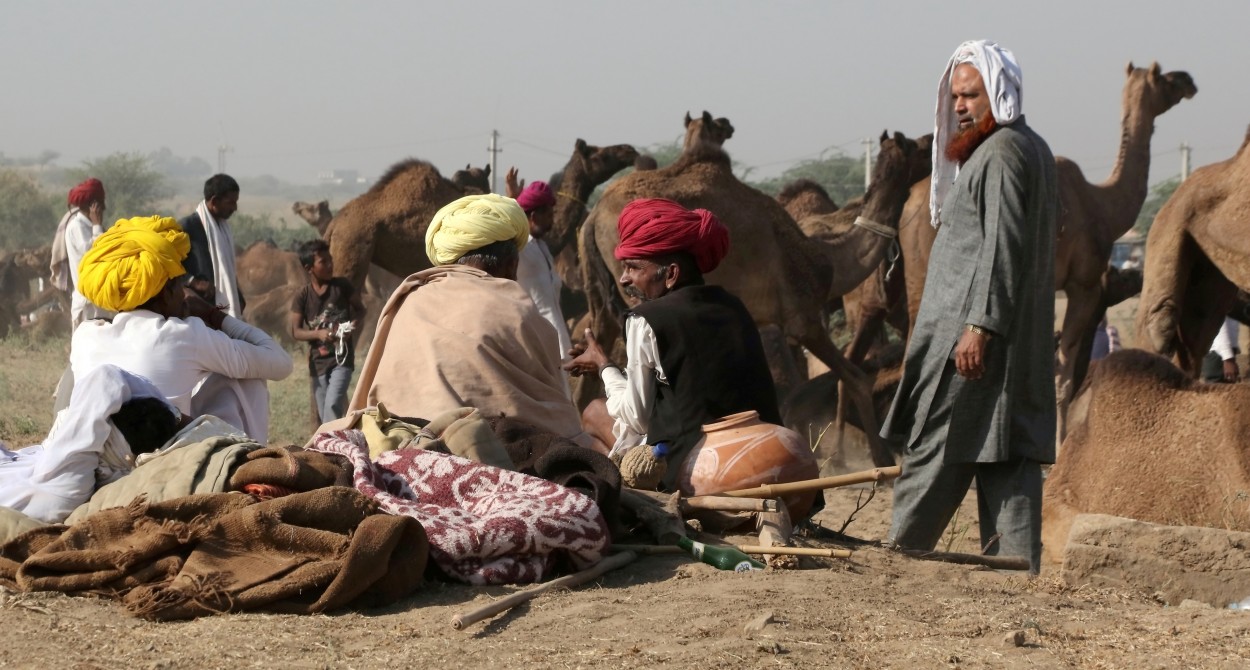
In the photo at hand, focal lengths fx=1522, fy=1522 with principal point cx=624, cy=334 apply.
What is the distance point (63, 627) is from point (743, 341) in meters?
2.35

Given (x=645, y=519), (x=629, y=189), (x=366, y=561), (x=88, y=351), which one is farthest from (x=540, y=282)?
(x=366, y=561)

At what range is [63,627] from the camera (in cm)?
363

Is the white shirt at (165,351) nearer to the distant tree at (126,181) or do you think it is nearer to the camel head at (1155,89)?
the camel head at (1155,89)

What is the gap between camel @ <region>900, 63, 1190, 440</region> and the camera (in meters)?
12.6

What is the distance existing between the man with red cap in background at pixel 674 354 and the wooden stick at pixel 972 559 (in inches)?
27.7

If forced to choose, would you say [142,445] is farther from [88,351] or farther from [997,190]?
[997,190]

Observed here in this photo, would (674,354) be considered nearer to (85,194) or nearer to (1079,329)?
(85,194)

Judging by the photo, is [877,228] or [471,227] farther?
[877,228]

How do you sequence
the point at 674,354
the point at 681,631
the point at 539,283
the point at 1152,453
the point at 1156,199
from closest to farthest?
the point at 681,631 < the point at 674,354 < the point at 1152,453 < the point at 539,283 < the point at 1156,199

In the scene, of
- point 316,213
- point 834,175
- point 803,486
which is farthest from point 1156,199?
point 803,486

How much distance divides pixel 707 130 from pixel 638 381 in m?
8.06

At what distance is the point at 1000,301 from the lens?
5086 mm

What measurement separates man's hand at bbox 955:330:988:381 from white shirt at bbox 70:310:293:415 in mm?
2494

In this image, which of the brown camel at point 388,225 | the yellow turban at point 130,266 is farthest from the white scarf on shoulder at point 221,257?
the yellow turban at point 130,266
